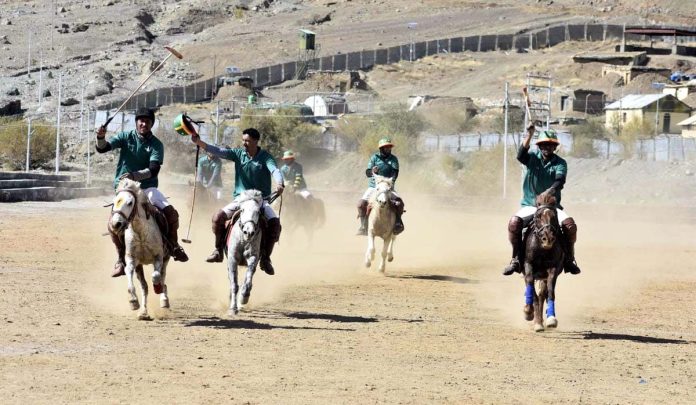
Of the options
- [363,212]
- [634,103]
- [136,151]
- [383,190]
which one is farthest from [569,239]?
[634,103]

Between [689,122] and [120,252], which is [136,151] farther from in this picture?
[689,122]

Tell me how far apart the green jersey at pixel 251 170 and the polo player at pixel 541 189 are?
3295 mm

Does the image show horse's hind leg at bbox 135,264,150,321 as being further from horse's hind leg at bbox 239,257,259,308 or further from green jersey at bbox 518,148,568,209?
green jersey at bbox 518,148,568,209

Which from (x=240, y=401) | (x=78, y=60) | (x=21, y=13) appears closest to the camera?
(x=240, y=401)

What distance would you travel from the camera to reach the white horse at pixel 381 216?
2527 cm

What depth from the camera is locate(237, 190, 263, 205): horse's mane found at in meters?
17.6

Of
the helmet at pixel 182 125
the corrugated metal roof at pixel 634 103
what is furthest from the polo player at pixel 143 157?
the corrugated metal roof at pixel 634 103

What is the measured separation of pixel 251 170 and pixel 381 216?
309 inches

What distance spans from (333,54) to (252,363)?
11927 cm

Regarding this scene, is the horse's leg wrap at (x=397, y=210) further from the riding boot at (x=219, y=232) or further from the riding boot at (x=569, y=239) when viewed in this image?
the riding boot at (x=569, y=239)

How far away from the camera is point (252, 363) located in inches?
544

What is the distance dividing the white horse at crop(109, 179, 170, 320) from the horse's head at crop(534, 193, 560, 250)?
4.82 meters

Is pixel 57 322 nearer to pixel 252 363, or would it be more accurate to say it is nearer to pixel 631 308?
pixel 252 363

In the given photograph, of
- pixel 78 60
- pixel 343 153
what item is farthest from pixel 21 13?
pixel 343 153
